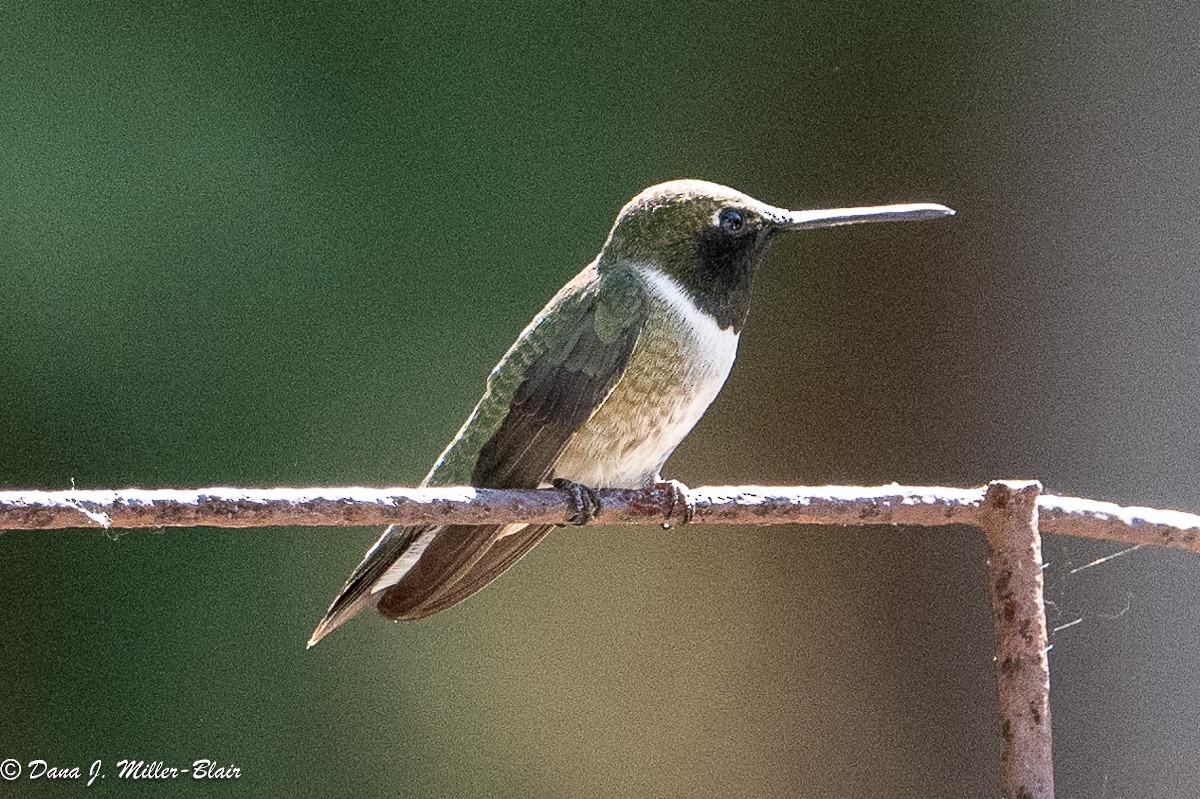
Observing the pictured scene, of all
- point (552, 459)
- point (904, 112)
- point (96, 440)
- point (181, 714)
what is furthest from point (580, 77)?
point (181, 714)

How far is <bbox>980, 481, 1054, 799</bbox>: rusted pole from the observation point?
634 millimetres

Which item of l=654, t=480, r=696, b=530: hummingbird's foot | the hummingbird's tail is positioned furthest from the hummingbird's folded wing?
l=654, t=480, r=696, b=530: hummingbird's foot

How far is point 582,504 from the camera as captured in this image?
3.02 feet

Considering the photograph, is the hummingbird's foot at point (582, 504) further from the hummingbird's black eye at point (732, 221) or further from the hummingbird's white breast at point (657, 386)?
the hummingbird's black eye at point (732, 221)

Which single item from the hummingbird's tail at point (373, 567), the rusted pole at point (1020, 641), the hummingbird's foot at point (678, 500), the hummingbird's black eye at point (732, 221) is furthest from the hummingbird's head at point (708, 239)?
the rusted pole at point (1020, 641)

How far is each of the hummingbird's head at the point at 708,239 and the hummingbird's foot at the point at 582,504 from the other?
0.88 ft

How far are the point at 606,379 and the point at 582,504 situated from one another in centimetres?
21

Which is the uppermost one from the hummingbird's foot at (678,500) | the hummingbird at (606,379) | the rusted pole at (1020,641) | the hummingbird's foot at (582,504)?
the hummingbird at (606,379)

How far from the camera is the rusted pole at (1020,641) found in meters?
0.63

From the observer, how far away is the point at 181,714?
1428mm

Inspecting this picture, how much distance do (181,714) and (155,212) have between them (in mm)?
606

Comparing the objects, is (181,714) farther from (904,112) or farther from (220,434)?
(904,112)

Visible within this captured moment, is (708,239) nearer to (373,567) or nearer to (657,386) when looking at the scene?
(657,386)

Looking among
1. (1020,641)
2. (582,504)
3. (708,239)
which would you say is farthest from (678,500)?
(1020,641)
